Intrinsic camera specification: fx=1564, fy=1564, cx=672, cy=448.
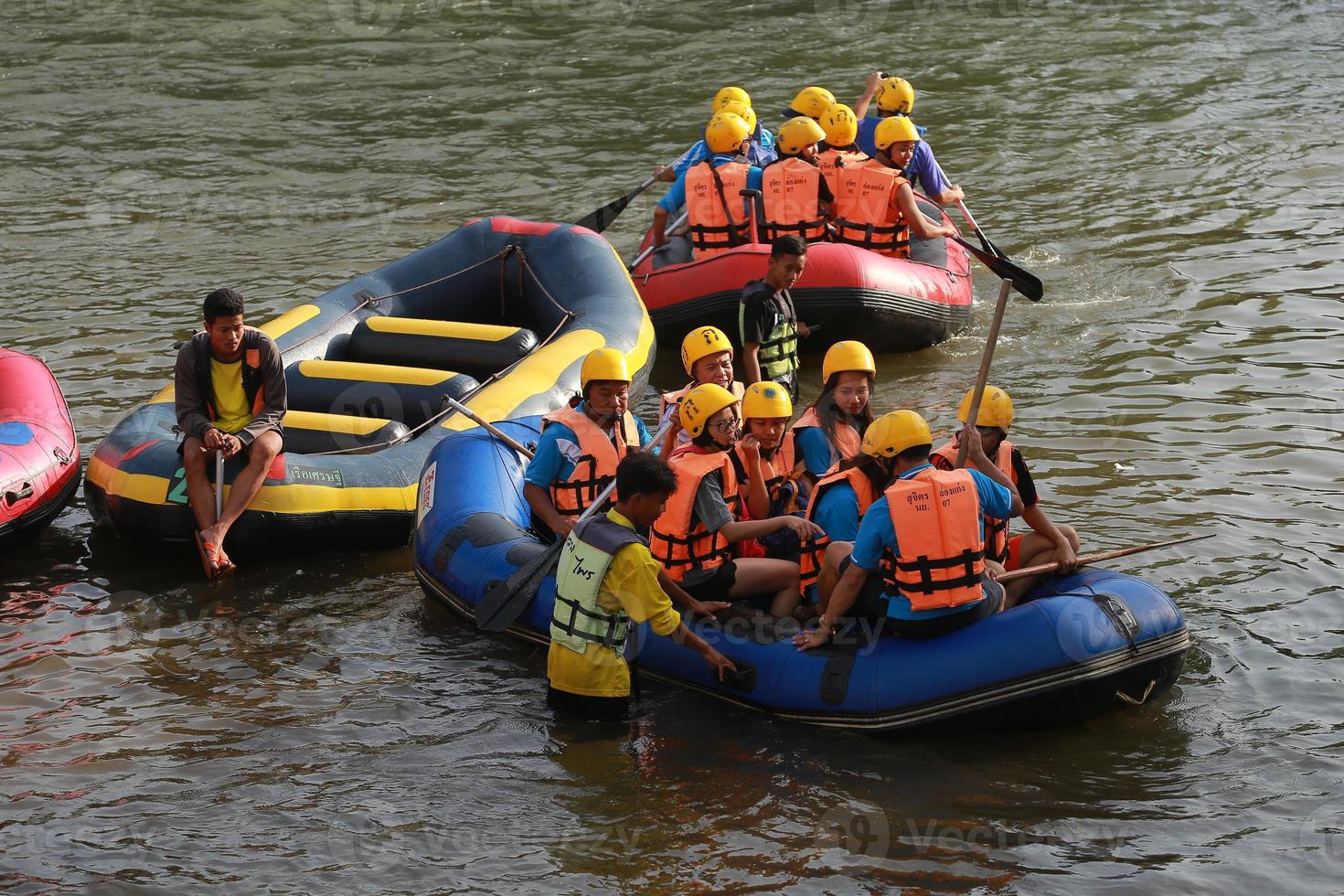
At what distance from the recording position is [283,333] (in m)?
7.97

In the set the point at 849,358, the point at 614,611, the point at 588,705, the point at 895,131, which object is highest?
the point at 895,131

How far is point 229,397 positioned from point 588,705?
2.38m

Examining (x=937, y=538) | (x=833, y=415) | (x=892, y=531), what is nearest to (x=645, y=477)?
(x=892, y=531)

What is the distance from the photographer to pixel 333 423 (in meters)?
7.23

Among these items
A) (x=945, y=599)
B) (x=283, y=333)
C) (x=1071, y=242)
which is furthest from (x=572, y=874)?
(x=1071, y=242)

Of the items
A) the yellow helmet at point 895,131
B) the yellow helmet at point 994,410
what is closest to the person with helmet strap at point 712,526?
the yellow helmet at point 994,410

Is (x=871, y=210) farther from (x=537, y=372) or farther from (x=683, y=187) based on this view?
(x=537, y=372)

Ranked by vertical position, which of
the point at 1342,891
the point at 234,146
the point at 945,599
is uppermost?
the point at 234,146

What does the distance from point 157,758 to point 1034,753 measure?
115 inches

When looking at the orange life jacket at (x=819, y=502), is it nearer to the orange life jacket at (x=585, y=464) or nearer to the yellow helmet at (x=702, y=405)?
the yellow helmet at (x=702, y=405)

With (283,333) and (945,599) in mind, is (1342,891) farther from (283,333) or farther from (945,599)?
(283,333)

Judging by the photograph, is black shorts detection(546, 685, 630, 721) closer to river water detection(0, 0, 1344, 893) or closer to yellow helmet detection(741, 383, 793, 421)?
river water detection(0, 0, 1344, 893)

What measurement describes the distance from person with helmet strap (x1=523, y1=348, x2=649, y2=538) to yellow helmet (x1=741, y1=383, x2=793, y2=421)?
511mm

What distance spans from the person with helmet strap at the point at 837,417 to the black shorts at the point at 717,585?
21.4 inches
